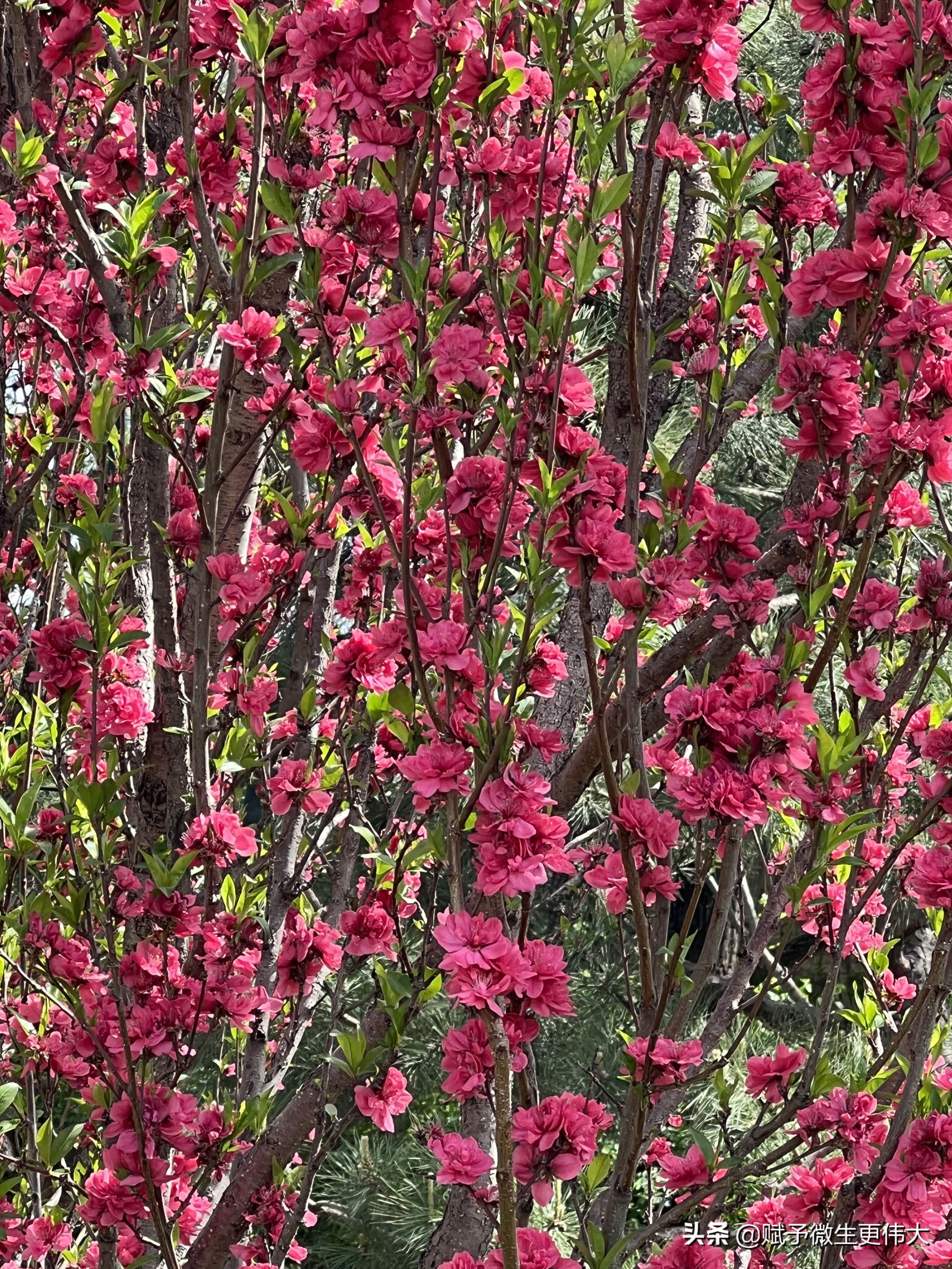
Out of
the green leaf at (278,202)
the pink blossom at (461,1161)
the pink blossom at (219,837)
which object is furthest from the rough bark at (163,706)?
the pink blossom at (461,1161)

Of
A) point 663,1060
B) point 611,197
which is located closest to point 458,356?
point 611,197

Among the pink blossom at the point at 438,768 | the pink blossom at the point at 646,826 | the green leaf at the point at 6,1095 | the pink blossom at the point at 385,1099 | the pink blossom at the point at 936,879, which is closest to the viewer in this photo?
the pink blossom at the point at 438,768

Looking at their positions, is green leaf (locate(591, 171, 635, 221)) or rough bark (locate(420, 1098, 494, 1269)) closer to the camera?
green leaf (locate(591, 171, 635, 221))

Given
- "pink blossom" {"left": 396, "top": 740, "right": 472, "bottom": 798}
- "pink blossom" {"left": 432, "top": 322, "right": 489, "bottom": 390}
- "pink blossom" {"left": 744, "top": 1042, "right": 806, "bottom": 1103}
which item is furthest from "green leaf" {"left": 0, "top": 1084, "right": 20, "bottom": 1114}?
"pink blossom" {"left": 432, "top": 322, "right": 489, "bottom": 390}

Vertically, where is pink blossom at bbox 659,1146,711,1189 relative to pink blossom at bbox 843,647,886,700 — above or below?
below

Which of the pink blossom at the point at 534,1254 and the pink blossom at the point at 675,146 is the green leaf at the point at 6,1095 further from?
the pink blossom at the point at 675,146

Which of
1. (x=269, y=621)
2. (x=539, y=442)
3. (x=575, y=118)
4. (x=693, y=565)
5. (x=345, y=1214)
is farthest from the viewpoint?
(x=345, y=1214)

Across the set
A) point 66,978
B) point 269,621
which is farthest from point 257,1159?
point 269,621

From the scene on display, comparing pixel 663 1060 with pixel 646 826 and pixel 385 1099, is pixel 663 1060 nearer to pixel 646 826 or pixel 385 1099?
pixel 646 826

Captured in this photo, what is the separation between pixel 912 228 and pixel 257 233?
935 millimetres

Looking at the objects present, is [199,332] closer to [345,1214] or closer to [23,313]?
[23,313]

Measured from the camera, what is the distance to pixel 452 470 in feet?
4.43

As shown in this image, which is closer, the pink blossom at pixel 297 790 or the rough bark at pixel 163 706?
the pink blossom at pixel 297 790

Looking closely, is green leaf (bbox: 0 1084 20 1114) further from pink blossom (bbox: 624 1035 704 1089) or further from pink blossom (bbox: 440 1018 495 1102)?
pink blossom (bbox: 624 1035 704 1089)
